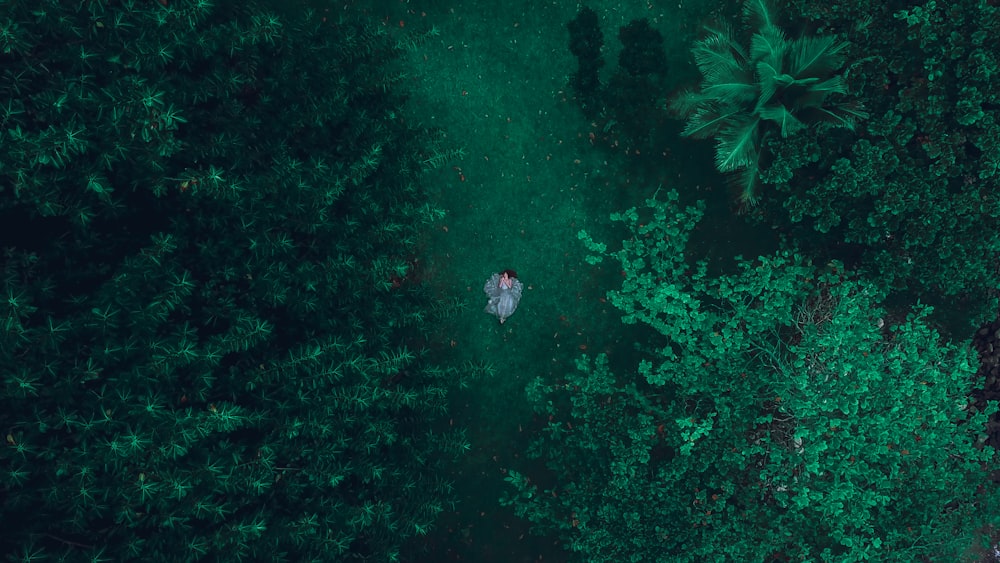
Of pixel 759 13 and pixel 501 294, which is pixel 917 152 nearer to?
pixel 759 13

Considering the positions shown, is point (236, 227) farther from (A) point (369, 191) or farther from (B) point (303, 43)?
(B) point (303, 43)

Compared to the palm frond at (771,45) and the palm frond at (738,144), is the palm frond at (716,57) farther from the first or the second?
the palm frond at (738,144)

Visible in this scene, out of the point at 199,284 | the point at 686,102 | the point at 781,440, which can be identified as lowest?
the point at 199,284

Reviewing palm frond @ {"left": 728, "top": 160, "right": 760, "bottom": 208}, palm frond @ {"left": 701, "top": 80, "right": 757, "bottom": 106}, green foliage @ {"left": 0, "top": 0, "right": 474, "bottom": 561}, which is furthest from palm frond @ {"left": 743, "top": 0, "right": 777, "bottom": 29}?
green foliage @ {"left": 0, "top": 0, "right": 474, "bottom": 561}

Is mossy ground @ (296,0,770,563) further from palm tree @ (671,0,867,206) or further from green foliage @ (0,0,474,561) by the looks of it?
green foliage @ (0,0,474,561)

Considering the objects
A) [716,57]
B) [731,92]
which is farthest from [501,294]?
[716,57]
